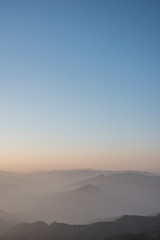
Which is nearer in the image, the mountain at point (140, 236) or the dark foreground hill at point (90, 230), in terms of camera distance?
the mountain at point (140, 236)

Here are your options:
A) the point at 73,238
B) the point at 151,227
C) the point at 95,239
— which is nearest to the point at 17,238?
the point at 73,238

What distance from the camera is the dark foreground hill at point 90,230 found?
95637 mm

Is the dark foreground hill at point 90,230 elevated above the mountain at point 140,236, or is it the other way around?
the mountain at point 140,236

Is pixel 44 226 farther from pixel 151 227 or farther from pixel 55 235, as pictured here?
pixel 151 227

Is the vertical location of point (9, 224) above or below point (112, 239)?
below

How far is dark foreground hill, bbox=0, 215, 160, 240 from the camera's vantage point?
95.6m

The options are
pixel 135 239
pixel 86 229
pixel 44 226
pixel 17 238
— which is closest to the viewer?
pixel 135 239

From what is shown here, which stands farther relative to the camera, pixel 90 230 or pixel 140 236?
pixel 90 230

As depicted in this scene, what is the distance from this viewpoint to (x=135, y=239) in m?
73.3

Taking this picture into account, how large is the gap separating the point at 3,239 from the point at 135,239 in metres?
56.0

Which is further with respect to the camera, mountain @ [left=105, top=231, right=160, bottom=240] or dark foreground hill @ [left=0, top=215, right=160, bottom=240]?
dark foreground hill @ [left=0, top=215, right=160, bottom=240]

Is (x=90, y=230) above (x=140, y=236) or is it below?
below

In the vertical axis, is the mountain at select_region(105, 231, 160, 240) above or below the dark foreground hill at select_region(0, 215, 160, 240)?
above

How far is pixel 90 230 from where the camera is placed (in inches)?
3861
